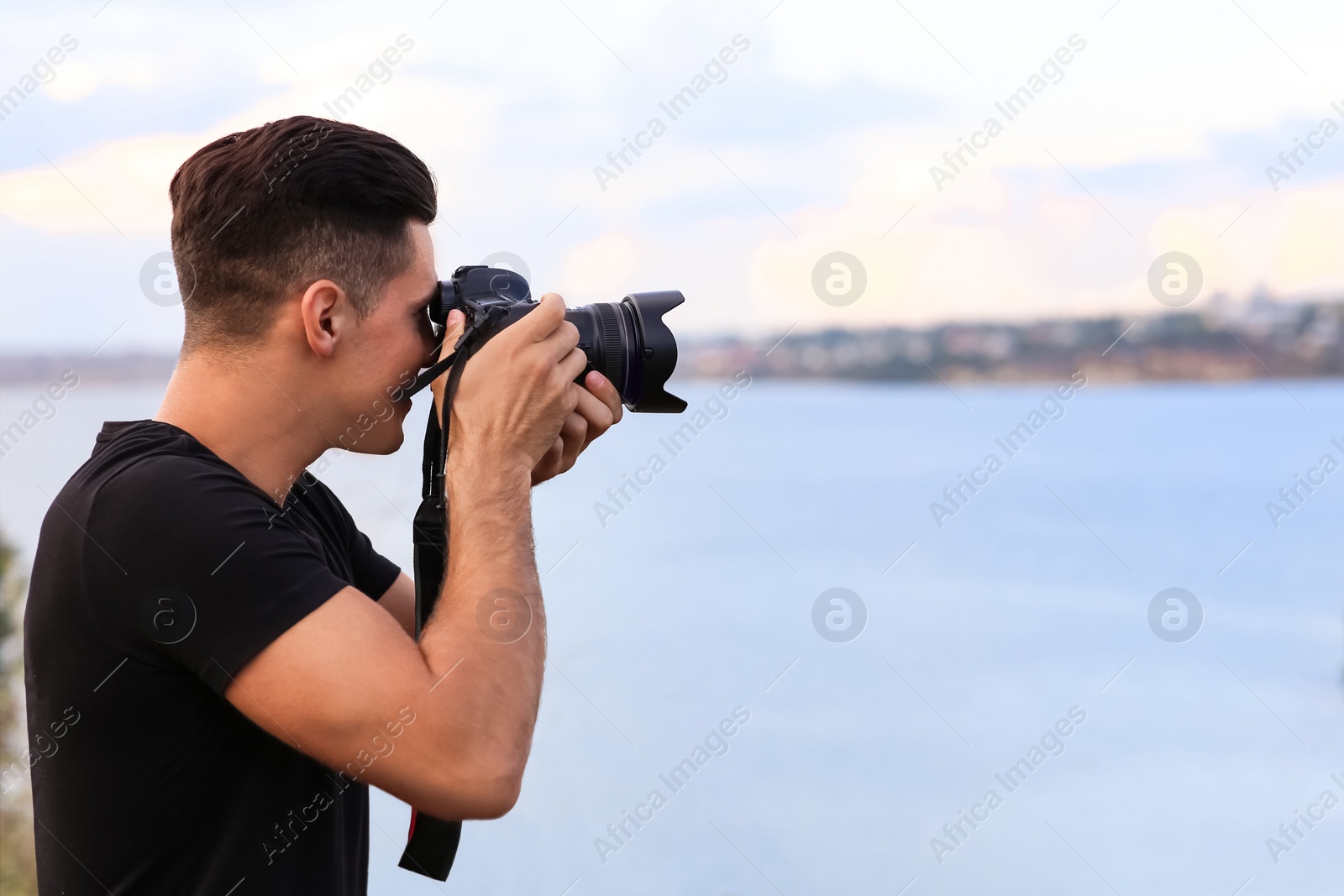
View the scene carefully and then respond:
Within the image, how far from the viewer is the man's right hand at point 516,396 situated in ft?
3.57

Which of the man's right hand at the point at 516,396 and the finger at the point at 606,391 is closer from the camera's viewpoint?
the man's right hand at the point at 516,396

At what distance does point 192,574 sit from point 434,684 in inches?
8.4

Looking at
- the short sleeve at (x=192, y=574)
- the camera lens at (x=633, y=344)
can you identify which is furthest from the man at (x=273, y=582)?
the camera lens at (x=633, y=344)

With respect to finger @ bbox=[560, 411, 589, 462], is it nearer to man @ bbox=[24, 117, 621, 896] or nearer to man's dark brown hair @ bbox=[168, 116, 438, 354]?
man @ bbox=[24, 117, 621, 896]

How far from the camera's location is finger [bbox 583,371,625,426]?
1238 millimetres

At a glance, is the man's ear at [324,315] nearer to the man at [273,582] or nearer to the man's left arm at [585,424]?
→ the man at [273,582]

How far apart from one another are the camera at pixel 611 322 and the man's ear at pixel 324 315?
0.13 metres

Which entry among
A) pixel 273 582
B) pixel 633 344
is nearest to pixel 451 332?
pixel 633 344

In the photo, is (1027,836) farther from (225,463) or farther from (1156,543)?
(225,463)

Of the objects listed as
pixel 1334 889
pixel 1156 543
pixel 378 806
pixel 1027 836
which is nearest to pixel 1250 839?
pixel 1334 889

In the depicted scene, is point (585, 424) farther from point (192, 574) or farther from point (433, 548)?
point (192, 574)

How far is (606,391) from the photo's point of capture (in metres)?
1.25

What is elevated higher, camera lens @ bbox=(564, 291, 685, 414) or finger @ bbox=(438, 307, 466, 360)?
camera lens @ bbox=(564, 291, 685, 414)

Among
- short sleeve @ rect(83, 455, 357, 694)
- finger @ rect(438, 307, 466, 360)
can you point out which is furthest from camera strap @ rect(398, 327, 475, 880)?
short sleeve @ rect(83, 455, 357, 694)
